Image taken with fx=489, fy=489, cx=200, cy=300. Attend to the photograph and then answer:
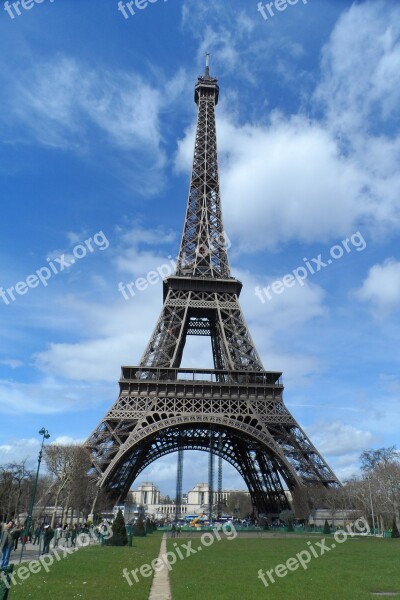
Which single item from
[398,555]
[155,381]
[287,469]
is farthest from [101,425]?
[398,555]

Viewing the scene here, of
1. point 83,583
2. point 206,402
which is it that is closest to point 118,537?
point 83,583

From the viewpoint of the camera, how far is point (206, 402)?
5194 centimetres

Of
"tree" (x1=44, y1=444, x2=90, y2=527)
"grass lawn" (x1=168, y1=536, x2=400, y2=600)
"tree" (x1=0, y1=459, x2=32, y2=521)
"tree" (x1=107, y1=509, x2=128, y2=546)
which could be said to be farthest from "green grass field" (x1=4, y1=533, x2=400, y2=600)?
"tree" (x1=0, y1=459, x2=32, y2=521)

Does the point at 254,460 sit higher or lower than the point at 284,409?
lower

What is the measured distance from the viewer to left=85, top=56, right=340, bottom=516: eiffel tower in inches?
1916

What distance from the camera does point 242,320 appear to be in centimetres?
5894

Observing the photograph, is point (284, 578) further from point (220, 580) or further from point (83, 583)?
point (83, 583)

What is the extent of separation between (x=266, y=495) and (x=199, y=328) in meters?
23.5

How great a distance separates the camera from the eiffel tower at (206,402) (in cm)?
4866

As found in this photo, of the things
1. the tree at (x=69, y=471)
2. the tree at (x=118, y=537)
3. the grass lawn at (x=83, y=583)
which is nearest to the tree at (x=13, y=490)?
the tree at (x=69, y=471)

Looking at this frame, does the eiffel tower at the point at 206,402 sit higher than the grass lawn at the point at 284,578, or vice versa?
the eiffel tower at the point at 206,402

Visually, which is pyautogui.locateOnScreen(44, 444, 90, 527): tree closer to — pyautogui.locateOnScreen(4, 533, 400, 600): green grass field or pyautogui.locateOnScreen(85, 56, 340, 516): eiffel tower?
pyautogui.locateOnScreen(85, 56, 340, 516): eiffel tower

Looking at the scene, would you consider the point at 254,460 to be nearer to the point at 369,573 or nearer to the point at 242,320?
the point at 242,320

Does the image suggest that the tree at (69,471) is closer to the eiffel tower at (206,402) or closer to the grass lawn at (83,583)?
the eiffel tower at (206,402)
